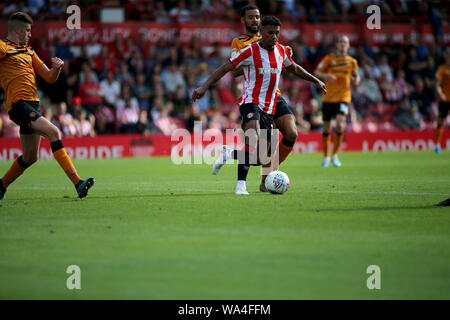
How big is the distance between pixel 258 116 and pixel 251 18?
5.90 ft

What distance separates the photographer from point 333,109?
18297mm

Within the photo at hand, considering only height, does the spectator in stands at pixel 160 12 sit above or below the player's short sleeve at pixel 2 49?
above

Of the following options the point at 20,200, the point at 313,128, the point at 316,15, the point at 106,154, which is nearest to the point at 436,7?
the point at 316,15

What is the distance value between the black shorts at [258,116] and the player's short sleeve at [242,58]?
572 millimetres

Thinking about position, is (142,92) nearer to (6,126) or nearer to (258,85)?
(6,126)

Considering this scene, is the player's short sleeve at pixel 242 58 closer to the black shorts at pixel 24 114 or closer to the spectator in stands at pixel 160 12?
the black shorts at pixel 24 114

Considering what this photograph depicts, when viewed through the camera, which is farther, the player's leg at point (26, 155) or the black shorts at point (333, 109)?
the black shorts at point (333, 109)

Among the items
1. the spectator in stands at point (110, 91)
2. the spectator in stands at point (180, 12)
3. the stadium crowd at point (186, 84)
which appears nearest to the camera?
the stadium crowd at point (186, 84)

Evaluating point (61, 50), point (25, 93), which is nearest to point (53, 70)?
point (25, 93)

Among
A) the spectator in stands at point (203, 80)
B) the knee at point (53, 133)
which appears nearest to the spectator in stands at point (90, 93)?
the spectator in stands at point (203, 80)

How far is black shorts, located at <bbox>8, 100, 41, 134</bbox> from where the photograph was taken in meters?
9.68

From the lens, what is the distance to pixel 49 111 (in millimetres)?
21750

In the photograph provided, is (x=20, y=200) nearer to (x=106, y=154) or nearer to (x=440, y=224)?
(x=440, y=224)

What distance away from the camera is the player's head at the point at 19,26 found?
978 cm
